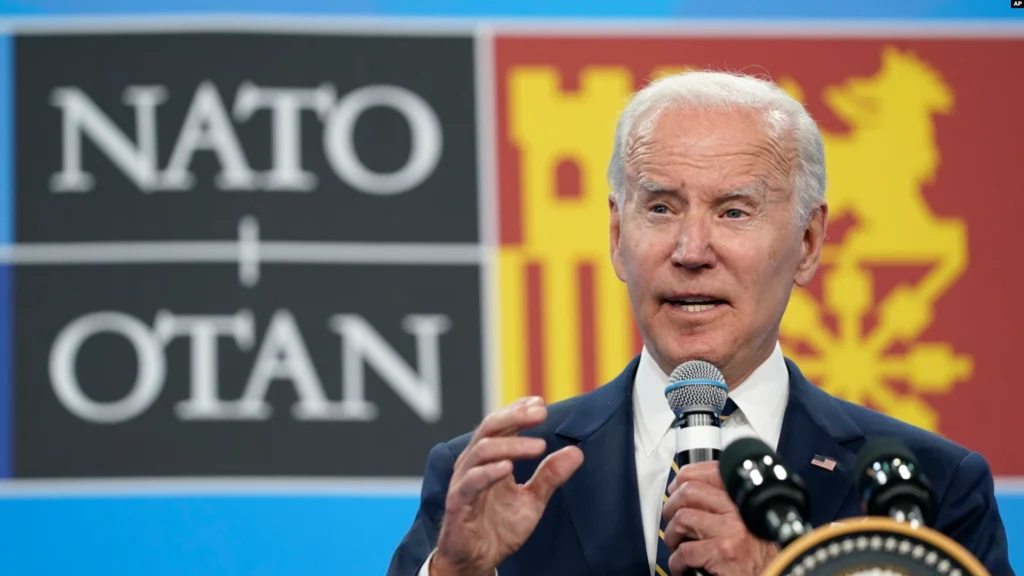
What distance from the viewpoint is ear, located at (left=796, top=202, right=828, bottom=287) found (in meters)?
2.09

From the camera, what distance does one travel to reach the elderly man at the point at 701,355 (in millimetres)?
1879

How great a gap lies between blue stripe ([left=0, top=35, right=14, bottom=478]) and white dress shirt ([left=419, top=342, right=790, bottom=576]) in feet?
5.16

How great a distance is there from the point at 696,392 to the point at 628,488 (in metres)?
0.32

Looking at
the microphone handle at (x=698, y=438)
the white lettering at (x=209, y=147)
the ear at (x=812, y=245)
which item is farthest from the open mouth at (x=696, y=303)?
Result: the white lettering at (x=209, y=147)

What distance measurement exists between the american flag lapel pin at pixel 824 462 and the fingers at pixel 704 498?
1.43ft

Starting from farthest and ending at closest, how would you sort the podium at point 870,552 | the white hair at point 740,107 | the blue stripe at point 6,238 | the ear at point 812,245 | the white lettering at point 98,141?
the white lettering at point 98,141 → the blue stripe at point 6,238 → the ear at point 812,245 → the white hair at point 740,107 → the podium at point 870,552

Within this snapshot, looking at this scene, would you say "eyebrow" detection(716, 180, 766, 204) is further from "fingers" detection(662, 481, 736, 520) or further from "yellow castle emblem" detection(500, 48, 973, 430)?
"yellow castle emblem" detection(500, 48, 973, 430)

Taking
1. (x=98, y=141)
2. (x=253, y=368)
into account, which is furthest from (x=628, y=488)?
(x=98, y=141)

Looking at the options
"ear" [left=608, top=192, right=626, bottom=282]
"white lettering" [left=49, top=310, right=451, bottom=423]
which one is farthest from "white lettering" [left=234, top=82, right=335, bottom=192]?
"ear" [left=608, top=192, right=626, bottom=282]

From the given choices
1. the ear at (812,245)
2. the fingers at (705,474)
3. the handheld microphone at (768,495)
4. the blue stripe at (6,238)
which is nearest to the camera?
the handheld microphone at (768,495)

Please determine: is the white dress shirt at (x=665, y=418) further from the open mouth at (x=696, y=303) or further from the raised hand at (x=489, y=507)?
the raised hand at (x=489, y=507)

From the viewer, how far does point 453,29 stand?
10.6 ft

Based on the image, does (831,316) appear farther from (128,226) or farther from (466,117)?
(128,226)

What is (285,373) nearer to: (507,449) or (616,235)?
(616,235)
